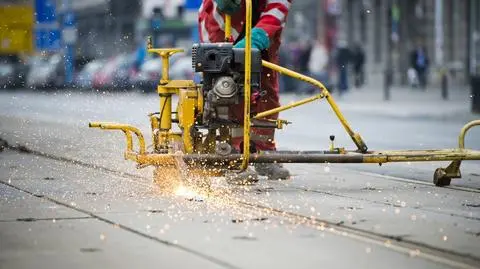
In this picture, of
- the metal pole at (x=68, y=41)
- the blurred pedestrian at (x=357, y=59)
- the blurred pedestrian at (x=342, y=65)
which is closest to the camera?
the blurred pedestrian at (x=342, y=65)

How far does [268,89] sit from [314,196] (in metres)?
1.90

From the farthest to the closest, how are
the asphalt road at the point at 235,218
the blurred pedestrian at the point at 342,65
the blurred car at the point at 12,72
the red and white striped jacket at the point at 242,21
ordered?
the blurred car at the point at 12,72, the blurred pedestrian at the point at 342,65, the red and white striped jacket at the point at 242,21, the asphalt road at the point at 235,218

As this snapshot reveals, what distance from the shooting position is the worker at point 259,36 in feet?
37.1

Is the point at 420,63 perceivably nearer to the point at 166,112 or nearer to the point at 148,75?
the point at 148,75

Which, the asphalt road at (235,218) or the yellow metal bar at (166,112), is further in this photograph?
the yellow metal bar at (166,112)

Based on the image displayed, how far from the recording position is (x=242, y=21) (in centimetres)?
1195

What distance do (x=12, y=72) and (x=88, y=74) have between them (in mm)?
4133

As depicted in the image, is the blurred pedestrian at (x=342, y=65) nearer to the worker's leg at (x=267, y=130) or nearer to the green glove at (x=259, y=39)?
the worker's leg at (x=267, y=130)

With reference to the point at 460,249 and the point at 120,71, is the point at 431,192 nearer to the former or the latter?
the point at 460,249

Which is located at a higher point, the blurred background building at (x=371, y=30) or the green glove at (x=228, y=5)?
the blurred background building at (x=371, y=30)

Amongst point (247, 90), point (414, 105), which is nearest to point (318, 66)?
point (414, 105)

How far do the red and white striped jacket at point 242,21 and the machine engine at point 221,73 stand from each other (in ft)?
3.26

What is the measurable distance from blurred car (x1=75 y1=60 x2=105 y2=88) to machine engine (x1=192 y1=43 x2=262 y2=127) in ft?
147

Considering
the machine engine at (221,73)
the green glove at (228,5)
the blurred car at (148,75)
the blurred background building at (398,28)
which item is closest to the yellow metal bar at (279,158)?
the machine engine at (221,73)
